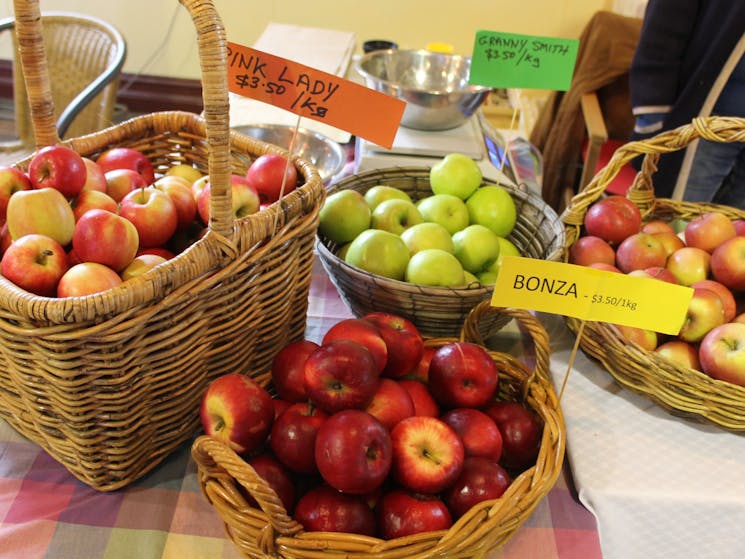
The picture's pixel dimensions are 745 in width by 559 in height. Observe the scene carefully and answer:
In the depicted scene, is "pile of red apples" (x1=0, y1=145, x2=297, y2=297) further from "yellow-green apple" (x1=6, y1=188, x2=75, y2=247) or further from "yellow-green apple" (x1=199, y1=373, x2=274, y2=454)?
"yellow-green apple" (x1=199, y1=373, x2=274, y2=454)

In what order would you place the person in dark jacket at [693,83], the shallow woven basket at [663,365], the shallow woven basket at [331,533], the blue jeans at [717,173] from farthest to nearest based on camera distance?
1. the blue jeans at [717,173]
2. the person in dark jacket at [693,83]
3. the shallow woven basket at [663,365]
4. the shallow woven basket at [331,533]

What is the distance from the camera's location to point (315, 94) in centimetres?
71

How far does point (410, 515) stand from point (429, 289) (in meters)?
0.30

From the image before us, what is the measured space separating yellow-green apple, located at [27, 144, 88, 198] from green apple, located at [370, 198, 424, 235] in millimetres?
432

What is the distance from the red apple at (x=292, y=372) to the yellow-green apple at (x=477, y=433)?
162 mm

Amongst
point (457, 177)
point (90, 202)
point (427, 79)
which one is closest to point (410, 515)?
point (90, 202)

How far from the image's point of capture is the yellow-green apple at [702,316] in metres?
0.80

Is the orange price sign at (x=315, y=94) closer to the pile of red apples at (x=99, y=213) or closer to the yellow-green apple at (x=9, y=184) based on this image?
the pile of red apples at (x=99, y=213)

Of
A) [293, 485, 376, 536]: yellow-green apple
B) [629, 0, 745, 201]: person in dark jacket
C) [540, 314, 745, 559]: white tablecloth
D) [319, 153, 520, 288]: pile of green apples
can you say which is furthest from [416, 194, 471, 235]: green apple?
[629, 0, 745, 201]: person in dark jacket

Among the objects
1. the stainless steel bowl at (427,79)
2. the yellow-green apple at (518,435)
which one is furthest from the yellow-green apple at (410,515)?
the stainless steel bowl at (427,79)

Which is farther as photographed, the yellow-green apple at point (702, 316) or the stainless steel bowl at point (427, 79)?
the stainless steel bowl at point (427, 79)

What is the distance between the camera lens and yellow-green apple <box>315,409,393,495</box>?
0.54m

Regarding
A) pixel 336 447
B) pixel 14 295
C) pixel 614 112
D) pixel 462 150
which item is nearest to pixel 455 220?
pixel 462 150

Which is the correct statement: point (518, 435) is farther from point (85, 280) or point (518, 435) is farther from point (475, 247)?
point (85, 280)
